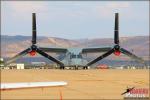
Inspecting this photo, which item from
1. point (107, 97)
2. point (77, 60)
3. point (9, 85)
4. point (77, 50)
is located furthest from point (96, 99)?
point (77, 50)

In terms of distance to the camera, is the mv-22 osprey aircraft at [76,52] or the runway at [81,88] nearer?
the runway at [81,88]

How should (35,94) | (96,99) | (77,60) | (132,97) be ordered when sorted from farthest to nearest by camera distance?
(77,60)
(35,94)
(96,99)
(132,97)

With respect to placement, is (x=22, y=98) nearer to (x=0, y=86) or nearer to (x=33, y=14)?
(x=0, y=86)

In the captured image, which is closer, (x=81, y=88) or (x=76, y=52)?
(x=81, y=88)

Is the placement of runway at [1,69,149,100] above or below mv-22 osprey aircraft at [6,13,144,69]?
below

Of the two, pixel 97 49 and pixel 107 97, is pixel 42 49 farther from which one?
pixel 107 97

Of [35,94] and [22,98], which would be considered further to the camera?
[35,94]

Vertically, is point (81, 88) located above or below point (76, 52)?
below

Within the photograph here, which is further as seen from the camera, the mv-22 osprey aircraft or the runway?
the mv-22 osprey aircraft

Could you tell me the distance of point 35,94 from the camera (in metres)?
30.6

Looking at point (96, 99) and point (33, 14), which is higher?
point (33, 14)

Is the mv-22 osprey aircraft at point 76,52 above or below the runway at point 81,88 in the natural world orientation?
above

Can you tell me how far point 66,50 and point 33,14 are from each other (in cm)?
995

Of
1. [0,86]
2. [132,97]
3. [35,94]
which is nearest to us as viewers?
[0,86]
